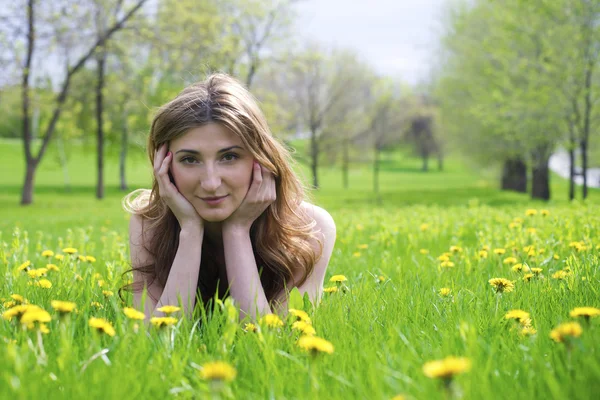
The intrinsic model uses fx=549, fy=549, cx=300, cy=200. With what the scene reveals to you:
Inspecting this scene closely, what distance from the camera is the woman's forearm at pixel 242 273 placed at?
2.30 m

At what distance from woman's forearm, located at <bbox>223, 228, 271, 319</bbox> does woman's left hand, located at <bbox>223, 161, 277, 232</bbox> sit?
0.05 meters

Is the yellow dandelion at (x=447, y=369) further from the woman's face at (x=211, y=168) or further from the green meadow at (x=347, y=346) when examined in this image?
the woman's face at (x=211, y=168)

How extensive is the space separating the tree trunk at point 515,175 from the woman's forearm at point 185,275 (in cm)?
2440

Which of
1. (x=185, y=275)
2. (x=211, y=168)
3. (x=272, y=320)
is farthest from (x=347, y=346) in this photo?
(x=211, y=168)

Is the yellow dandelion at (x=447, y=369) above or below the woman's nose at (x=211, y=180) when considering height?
below

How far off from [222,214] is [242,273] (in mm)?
270

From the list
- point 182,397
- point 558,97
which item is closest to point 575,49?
point 558,97

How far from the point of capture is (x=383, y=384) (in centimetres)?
137

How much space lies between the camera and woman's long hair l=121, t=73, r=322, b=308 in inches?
95.7

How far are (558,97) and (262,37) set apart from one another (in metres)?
14.6

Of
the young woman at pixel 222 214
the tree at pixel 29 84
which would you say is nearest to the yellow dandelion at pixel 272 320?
the young woman at pixel 222 214

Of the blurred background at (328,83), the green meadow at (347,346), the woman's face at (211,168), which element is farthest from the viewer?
the blurred background at (328,83)

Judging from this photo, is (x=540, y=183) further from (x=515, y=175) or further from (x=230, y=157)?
(x=230, y=157)

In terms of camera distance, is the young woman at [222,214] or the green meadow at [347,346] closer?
the green meadow at [347,346]
